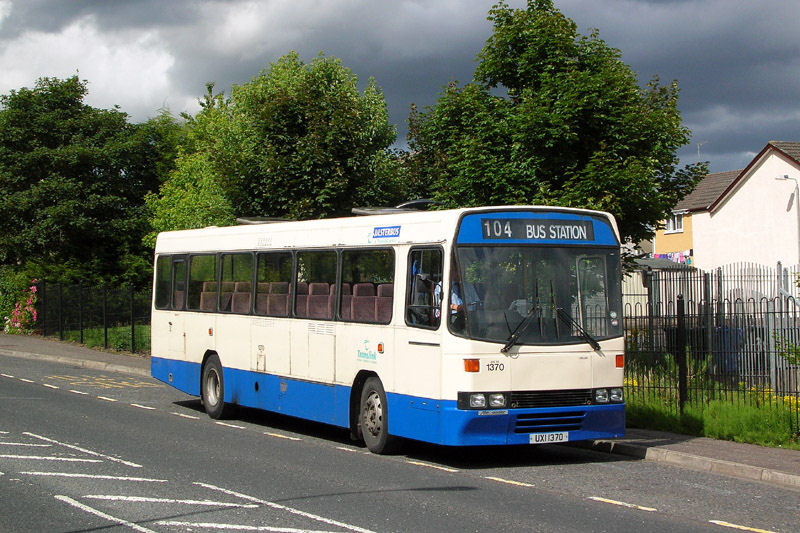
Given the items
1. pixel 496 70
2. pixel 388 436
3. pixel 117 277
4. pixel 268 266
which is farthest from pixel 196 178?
pixel 388 436

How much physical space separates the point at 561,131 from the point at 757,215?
31068 mm

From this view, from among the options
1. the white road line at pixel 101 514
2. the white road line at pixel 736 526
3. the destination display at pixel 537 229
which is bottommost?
the white road line at pixel 736 526

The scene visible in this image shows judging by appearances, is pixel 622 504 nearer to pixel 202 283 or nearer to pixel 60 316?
pixel 202 283

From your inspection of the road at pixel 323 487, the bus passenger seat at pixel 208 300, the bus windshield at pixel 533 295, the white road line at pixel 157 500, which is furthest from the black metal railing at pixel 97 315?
the white road line at pixel 157 500

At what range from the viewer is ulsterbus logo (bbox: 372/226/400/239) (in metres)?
12.0

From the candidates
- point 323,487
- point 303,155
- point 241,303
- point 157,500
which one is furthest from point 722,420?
point 303,155

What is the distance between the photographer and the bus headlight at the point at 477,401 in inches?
414

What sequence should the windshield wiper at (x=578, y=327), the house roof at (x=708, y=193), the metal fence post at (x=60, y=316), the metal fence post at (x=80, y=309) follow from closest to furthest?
1. the windshield wiper at (x=578, y=327)
2. the metal fence post at (x=80, y=309)
3. the metal fence post at (x=60, y=316)
4. the house roof at (x=708, y=193)

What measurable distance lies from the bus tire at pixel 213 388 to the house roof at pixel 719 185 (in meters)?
26.8

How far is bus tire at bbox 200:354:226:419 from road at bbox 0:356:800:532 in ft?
4.43

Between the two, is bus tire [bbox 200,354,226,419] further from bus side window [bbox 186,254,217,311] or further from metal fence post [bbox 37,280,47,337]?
metal fence post [bbox 37,280,47,337]

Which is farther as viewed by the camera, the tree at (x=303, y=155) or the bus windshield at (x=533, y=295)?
the tree at (x=303, y=155)

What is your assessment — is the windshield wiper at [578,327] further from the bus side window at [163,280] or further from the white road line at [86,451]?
the bus side window at [163,280]

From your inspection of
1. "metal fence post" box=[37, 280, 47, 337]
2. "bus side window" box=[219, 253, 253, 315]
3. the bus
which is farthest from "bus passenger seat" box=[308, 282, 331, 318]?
"metal fence post" box=[37, 280, 47, 337]
